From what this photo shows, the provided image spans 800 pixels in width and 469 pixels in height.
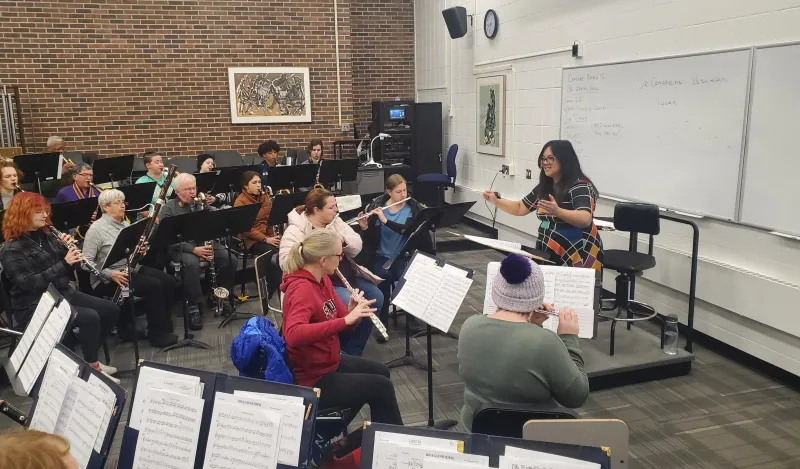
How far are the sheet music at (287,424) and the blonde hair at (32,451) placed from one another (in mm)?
598

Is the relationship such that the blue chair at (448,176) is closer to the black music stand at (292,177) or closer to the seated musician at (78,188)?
the black music stand at (292,177)

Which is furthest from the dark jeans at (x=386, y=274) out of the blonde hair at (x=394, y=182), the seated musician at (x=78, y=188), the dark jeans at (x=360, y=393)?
the seated musician at (x=78, y=188)

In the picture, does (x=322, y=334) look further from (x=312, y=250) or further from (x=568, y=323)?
(x=568, y=323)

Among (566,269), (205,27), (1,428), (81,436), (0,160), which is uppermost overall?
(205,27)

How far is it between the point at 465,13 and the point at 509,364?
715cm

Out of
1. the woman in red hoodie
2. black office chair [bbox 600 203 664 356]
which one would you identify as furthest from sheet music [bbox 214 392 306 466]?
black office chair [bbox 600 203 664 356]

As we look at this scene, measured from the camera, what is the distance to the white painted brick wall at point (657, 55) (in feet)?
13.0

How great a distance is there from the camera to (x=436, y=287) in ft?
10.0

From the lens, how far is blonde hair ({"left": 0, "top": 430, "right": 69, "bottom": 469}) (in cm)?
129

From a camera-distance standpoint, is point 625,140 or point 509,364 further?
point 625,140

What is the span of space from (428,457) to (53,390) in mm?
1394

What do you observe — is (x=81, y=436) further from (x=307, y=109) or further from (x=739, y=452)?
(x=307, y=109)

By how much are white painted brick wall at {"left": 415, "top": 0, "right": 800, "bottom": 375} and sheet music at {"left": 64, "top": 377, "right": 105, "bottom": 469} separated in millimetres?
3898

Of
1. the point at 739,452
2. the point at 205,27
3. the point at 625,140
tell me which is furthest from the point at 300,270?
the point at 205,27
